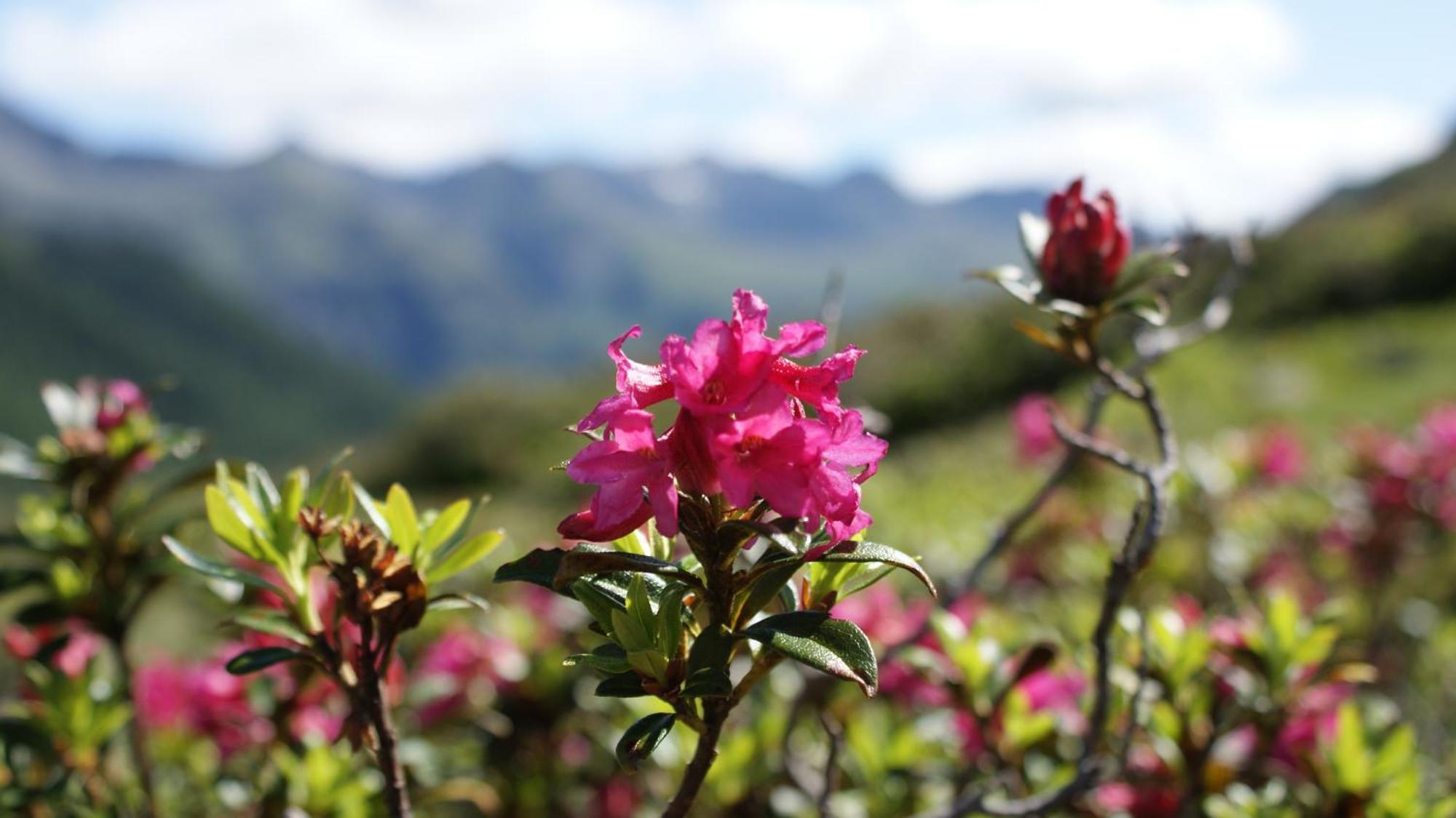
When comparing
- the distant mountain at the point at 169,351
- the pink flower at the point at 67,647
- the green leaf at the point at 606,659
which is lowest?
the distant mountain at the point at 169,351

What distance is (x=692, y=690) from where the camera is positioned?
90 centimetres

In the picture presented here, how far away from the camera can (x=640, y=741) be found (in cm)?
91

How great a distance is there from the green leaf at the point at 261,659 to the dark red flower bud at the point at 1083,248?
0.96 m

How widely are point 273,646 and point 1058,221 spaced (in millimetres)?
1012

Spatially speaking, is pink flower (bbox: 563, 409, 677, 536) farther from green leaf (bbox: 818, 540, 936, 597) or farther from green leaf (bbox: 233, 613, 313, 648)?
green leaf (bbox: 233, 613, 313, 648)

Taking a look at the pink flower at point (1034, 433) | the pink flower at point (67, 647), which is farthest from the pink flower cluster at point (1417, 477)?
the pink flower at point (67, 647)

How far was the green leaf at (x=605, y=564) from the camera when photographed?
2.83 feet

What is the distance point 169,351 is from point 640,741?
445 feet

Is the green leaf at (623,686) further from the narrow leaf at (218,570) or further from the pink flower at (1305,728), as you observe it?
the pink flower at (1305,728)

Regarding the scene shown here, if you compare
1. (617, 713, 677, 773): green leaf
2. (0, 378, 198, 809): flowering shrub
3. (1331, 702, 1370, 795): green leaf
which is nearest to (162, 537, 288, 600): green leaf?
(617, 713, 677, 773): green leaf

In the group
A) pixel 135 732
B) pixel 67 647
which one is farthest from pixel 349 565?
pixel 67 647

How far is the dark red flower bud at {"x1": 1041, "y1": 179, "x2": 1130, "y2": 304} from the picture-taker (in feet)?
4.20

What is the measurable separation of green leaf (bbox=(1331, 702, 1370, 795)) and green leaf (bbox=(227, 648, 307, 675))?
138 centimetres

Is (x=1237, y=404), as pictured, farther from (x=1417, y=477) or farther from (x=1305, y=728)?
(x=1305, y=728)
